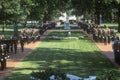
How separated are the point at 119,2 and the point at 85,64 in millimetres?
27674

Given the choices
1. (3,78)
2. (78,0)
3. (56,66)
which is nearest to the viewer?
(3,78)

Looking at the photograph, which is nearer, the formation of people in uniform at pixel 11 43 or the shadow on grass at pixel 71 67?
the shadow on grass at pixel 71 67

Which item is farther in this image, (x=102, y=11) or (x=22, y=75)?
(x=102, y=11)

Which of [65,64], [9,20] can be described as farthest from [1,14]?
[65,64]

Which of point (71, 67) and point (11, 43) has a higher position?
point (11, 43)

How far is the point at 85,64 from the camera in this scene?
19078 mm

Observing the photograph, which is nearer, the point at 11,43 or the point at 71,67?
the point at 71,67

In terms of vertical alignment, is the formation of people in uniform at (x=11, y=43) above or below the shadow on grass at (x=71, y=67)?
above

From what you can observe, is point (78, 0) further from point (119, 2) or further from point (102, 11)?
point (119, 2)

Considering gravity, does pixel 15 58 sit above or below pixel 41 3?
below

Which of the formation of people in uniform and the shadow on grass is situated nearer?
the shadow on grass

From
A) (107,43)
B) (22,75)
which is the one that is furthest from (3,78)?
(107,43)

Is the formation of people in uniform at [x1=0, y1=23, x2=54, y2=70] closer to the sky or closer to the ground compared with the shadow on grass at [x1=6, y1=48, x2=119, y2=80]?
closer to the sky

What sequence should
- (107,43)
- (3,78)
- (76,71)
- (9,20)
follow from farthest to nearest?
1. (107,43)
2. (9,20)
3. (76,71)
4. (3,78)
